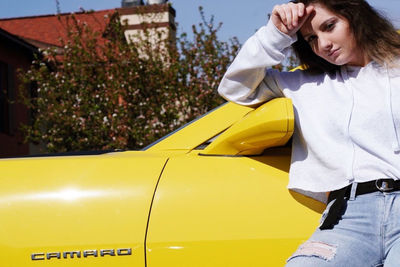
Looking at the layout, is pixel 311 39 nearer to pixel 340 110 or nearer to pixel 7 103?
pixel 340 110

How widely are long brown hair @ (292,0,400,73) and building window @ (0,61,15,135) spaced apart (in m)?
11.6

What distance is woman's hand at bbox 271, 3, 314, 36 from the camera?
182 cm

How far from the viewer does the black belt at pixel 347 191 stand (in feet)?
5.29

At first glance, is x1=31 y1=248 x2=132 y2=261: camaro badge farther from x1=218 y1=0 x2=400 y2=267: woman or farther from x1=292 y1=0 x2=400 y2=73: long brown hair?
x1=292 y1=0 x2=400 y2=73: long brown hair

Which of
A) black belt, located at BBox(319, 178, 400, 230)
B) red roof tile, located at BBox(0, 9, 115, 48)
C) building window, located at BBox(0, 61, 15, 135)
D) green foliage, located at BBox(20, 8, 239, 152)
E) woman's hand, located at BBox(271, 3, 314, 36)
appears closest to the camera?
black belt, located at BBox(319, 178, 400, 230)

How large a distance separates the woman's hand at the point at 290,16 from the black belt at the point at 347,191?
1.84 feet

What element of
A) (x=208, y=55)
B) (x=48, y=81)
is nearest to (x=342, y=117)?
(x=208, y=55)

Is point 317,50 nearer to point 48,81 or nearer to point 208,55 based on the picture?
point 208,55

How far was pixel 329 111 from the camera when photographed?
1789 millimetres

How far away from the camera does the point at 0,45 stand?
1240 cm

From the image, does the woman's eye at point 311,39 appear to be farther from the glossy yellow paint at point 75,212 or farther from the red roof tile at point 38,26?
the red roof tile at point 38,26

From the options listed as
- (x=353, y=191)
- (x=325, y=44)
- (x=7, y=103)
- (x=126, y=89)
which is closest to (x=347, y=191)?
(x=353, y=191)

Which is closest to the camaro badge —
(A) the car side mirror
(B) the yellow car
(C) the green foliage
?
(B) the yellow car

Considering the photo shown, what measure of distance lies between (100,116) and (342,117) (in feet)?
22.9
